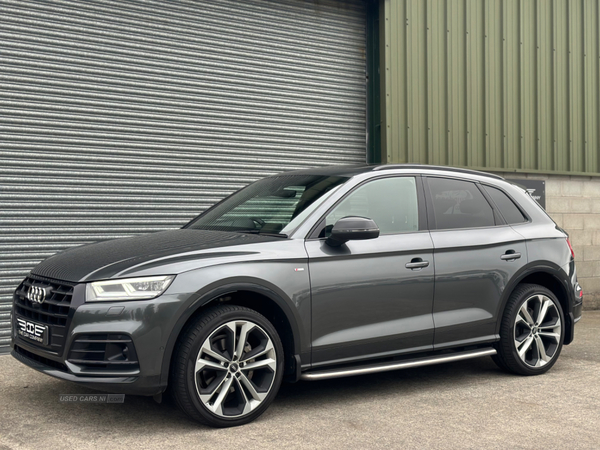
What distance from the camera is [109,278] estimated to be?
14.4ft

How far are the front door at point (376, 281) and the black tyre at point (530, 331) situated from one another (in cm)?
87

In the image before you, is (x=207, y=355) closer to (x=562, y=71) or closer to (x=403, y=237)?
(x=403, y=237)

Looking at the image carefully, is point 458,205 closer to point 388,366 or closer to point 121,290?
point 388,366

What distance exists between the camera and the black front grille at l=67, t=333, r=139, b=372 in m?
4.29

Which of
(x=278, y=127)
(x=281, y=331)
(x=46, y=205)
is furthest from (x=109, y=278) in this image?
(x=278, y=127)

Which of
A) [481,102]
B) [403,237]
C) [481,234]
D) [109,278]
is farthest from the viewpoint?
[481,102]

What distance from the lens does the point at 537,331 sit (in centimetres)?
616

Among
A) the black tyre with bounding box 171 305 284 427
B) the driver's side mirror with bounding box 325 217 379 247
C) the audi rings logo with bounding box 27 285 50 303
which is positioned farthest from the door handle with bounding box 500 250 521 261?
the audi rings logo with bounding box 27 285 50 303

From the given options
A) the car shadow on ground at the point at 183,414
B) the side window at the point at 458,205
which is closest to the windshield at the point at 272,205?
the side window at the point at 458,205

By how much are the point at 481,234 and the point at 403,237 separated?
0.83 m

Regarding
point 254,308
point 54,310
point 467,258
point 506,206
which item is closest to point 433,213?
point 467,258

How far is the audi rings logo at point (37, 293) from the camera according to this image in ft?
15.2

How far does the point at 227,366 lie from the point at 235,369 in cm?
6

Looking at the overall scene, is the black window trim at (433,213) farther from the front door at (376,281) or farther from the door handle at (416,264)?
the door handle at (416,264)
